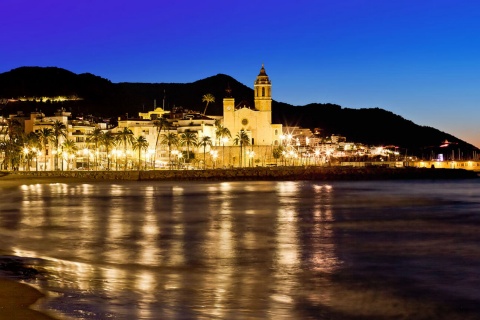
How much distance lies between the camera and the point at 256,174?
9844cm

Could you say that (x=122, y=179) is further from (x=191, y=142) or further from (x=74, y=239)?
(x=74, y=239)

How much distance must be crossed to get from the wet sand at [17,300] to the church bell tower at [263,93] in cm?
10366

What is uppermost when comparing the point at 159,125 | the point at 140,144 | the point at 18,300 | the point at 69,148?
the point at 159,125

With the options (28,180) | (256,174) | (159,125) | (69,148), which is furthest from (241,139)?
(28,180)

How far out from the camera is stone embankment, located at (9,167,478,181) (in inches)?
3634

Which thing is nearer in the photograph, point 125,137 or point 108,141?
point 108,141

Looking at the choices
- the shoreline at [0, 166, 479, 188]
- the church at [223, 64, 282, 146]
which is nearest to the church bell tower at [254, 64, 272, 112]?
the church at [223, 64, 282, 146]

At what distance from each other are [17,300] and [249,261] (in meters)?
8.84

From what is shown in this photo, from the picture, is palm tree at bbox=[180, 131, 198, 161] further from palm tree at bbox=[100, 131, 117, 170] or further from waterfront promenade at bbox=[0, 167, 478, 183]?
waterfront promenade at bbox=[0, 167, 478, 183]

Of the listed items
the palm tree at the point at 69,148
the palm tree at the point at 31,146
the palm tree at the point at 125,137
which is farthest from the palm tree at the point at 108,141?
the palm tree at the point at 31,146

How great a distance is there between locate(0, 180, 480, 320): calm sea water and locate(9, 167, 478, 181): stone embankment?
48.9 meters

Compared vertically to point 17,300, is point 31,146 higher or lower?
higher

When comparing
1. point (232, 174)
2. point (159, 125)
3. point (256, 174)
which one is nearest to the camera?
point (232, 174)

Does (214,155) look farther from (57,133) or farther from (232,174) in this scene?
(57,133)
